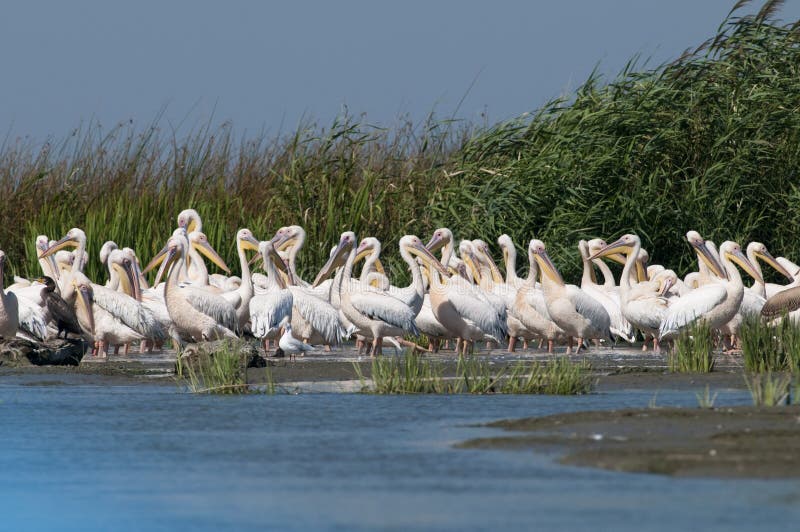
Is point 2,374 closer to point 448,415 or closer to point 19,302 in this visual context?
point 19,302

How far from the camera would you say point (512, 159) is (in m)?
18.1

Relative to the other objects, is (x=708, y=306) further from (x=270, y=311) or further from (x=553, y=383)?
(x=553, y=383)

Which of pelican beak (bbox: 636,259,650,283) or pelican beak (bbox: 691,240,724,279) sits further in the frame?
pelican beak (bbox: 636,259,650,283)

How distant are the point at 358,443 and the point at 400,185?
12.3m

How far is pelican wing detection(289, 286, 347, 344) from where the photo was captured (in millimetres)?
14594

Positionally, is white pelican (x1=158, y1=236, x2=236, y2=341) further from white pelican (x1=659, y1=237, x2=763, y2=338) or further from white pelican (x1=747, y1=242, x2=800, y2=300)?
white pelican (x1=747, y1=242, x2=800, y2=300)

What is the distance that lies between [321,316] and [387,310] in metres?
0.87

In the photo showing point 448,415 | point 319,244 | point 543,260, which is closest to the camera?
point 448,415

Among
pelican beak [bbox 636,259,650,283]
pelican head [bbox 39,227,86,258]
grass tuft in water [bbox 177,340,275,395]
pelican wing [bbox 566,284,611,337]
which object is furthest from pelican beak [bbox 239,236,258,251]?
grass tuft in water [bbox 177,340,275,395]

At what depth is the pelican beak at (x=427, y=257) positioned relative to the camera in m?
15.1

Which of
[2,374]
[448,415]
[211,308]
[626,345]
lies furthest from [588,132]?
[448,415]

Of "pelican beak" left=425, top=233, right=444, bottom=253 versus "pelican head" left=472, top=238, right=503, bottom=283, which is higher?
"pelican beak" left=425, top=233, right=444, bottom=253

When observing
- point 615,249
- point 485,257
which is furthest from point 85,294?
point 615,249

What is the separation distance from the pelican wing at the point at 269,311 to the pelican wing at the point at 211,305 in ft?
0.67
